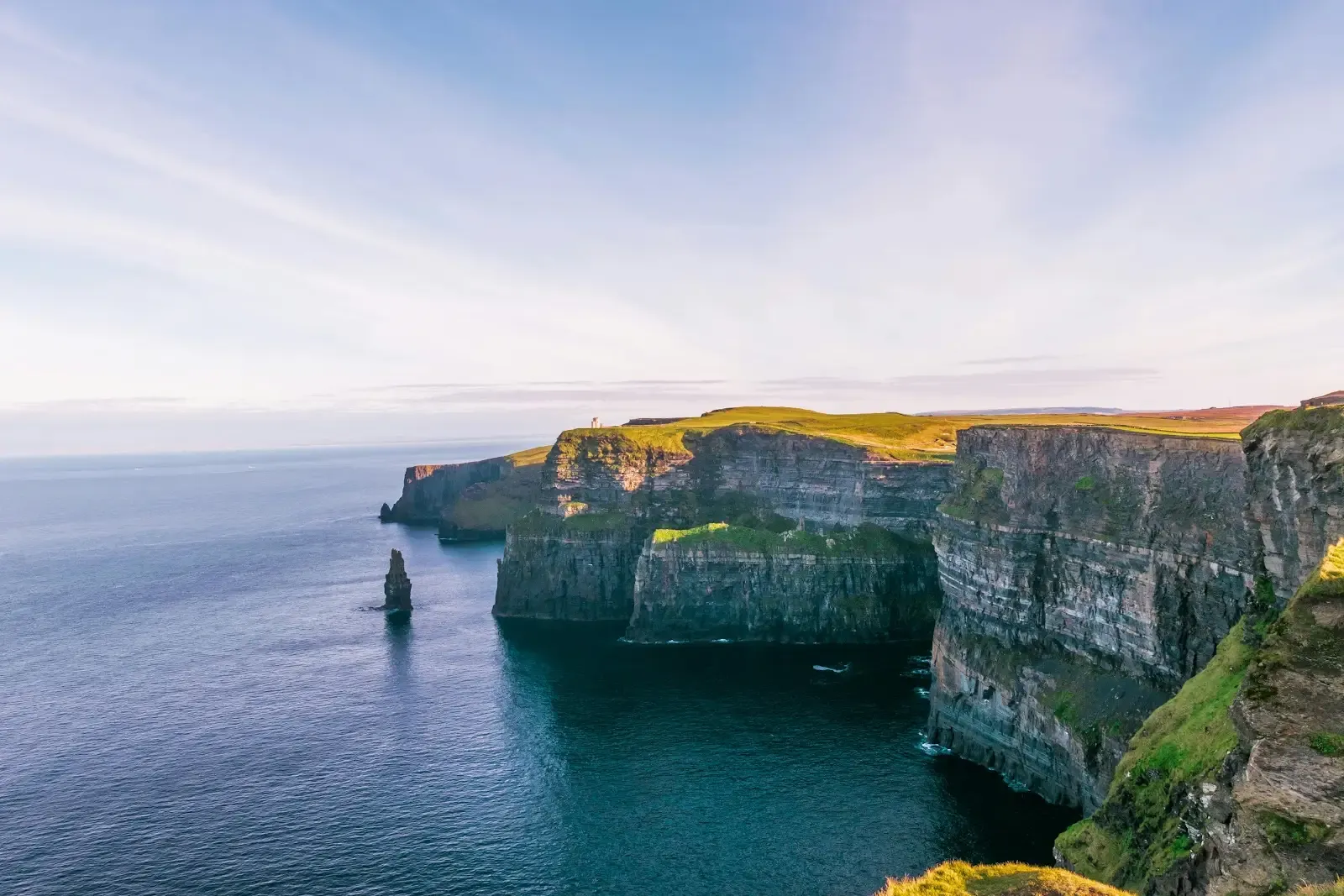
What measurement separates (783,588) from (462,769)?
6052cm

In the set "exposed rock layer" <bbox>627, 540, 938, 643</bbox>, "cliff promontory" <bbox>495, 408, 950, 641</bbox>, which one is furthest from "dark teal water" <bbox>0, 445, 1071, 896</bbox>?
"cliff promontory" <bbox>495, 408, 950, 641</bbox>

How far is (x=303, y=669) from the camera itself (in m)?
108

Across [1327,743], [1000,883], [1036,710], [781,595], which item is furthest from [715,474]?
[1327,743]

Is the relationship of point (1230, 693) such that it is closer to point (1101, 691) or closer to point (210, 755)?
point (1101, 691)

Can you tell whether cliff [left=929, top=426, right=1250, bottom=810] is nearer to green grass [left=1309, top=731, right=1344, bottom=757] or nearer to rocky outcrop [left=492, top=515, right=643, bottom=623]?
green grass [left=1309, top=731, right=1344, bottom=757]

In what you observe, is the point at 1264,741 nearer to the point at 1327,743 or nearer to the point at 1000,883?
the point at 1327,743

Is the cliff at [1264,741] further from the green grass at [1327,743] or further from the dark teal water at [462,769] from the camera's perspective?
the dark teal water at [462,769]

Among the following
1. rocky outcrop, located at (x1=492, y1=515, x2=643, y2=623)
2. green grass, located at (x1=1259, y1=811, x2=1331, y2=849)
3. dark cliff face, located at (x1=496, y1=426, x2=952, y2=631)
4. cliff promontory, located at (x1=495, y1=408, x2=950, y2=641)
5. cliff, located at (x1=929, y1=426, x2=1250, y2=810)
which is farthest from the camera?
rocky outcrop, located at (x1=492, y1=515, x2=643, y2=623)

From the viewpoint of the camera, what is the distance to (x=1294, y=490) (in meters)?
38.7

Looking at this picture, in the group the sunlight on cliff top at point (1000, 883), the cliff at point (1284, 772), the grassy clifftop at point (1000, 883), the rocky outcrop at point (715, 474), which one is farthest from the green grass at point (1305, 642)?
the rocky outcrop at point (715, 474)

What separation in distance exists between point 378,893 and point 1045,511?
65.5m

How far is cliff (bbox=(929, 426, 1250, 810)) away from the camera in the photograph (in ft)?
189

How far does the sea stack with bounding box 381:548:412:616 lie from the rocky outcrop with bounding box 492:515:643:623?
16.5 m

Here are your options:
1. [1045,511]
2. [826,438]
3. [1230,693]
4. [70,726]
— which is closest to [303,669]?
[70,726]
